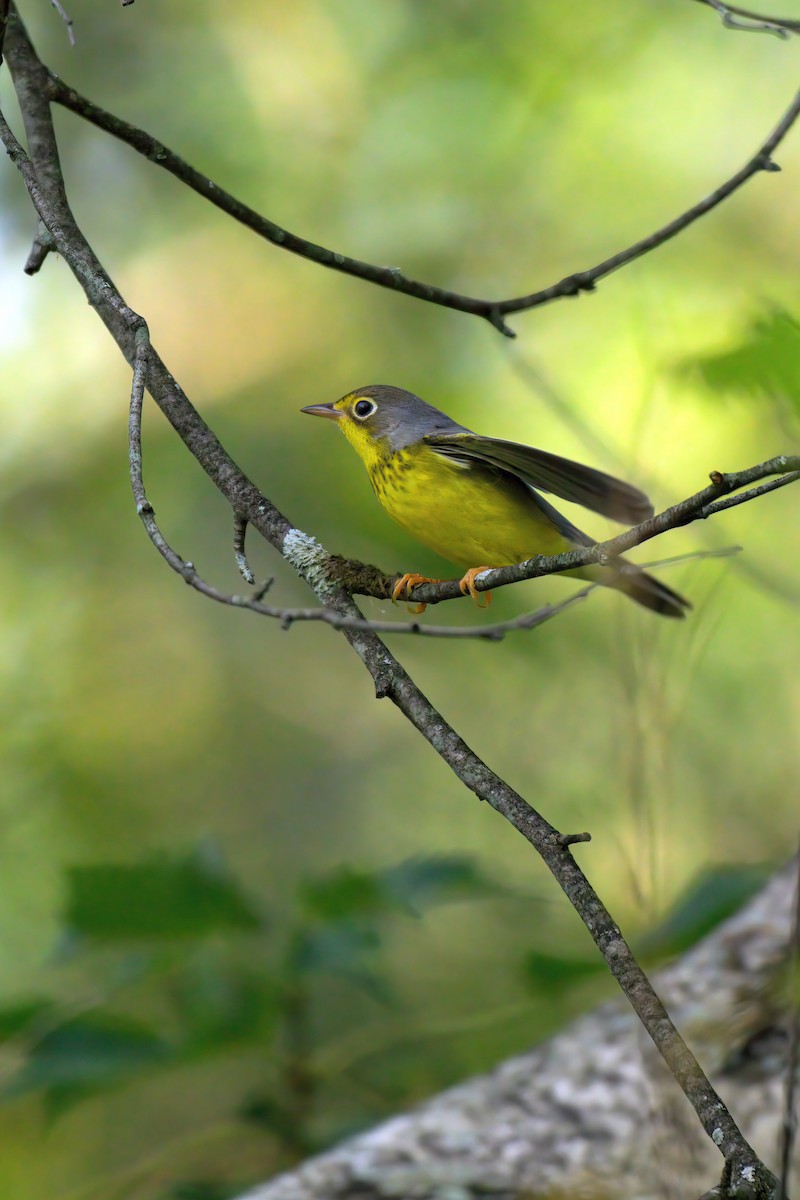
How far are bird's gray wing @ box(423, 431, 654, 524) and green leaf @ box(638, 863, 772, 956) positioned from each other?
1902mm

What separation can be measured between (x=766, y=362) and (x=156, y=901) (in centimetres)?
271

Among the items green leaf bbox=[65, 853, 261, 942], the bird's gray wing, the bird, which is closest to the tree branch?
green leaf bbox=[65, 853, 261, 942]

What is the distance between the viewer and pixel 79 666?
7.76 meters

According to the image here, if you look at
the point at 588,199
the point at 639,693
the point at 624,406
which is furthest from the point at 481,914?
the point at 639,693

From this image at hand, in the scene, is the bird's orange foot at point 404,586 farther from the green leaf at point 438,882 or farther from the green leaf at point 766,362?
the green leaf at point 438,882

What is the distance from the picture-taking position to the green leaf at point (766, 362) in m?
1.77

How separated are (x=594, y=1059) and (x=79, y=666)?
207 inches

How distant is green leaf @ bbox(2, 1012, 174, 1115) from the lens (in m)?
3.32

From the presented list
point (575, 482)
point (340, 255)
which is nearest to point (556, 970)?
point (575, 482)

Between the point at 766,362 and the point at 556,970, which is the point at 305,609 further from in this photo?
the point at 556,970

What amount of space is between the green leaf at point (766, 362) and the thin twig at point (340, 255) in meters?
0.92

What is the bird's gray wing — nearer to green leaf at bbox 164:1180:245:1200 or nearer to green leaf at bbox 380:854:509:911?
green leaf at bbox 380:854:509:911

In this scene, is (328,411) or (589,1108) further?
(328,411)

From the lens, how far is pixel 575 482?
2807 mm
